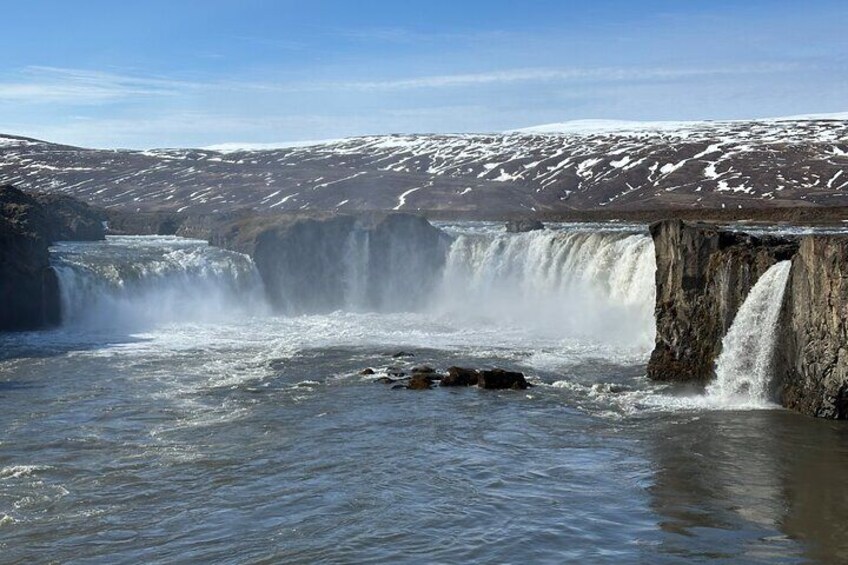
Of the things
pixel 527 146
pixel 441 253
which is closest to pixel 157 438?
pixel 441 253

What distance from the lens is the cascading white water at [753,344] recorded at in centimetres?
2906

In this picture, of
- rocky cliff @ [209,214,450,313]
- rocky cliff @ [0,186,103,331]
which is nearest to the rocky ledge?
rocky cliff @ [209,214,450,313]

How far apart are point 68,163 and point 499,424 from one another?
624 feet

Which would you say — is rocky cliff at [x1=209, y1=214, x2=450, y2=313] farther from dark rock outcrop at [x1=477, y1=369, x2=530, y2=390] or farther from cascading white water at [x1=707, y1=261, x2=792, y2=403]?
cascading white water at [x1=707, y1=261, x2=792, y2=403]

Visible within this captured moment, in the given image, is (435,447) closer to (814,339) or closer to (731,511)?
(731,511)

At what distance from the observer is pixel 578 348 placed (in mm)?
41906

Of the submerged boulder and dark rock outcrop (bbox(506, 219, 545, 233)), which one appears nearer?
the submerged boulder

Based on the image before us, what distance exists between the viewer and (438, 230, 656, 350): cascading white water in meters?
46.0

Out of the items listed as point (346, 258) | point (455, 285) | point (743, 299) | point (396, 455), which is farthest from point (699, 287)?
point (346, 258)

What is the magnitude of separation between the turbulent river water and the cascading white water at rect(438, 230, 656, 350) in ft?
1.07

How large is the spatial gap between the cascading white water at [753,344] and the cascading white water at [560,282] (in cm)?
1082

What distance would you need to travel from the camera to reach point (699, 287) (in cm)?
3356

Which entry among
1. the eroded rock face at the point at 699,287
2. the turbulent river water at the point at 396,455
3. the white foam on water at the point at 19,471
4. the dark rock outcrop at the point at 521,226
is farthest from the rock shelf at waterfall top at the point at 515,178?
the white foam on water at the point at 19,471

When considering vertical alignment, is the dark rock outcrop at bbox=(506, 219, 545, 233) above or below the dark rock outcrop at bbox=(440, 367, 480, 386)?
above
